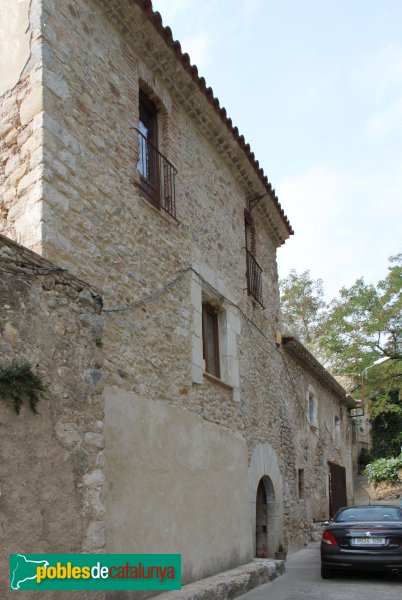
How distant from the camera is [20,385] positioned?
418cm

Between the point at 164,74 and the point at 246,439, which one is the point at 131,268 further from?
the point at 246,439

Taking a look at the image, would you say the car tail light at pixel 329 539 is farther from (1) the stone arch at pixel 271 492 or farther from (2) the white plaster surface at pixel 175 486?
(1) the stone arch at pixel 271 492

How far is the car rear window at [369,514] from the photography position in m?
9.50

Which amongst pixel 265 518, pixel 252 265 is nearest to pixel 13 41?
pixel 252 265

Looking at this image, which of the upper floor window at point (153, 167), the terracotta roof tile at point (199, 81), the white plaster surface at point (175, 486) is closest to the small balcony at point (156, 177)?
the upper floor window at point (153, 167)

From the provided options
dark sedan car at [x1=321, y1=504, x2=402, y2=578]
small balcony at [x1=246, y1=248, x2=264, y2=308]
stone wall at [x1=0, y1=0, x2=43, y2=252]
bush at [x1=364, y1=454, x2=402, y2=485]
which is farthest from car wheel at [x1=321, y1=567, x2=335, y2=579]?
bush at [x1=364, y1=454, x2=402, y2=485]

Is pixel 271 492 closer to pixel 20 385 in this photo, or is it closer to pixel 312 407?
pixel 312 407

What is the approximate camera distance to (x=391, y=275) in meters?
25.4

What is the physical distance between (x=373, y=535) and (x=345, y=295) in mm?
17787

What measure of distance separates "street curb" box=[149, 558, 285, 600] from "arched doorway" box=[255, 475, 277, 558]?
1087 mm

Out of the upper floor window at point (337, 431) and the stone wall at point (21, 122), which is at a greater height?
the stone wall at point (21, 122)

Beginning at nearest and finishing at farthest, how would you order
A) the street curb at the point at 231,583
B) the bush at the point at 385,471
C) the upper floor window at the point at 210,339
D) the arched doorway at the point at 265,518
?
the street curb at the point at 231,583 < the upper floor window at the point at 210,339 < the arched doorway at the point at 265,518 < the bush at the point at 385,471

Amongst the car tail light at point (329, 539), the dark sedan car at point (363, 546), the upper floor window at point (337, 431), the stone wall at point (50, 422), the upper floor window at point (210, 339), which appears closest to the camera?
the stone wall at point (50, 422)

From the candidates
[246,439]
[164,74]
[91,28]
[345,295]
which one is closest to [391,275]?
[345,295]
